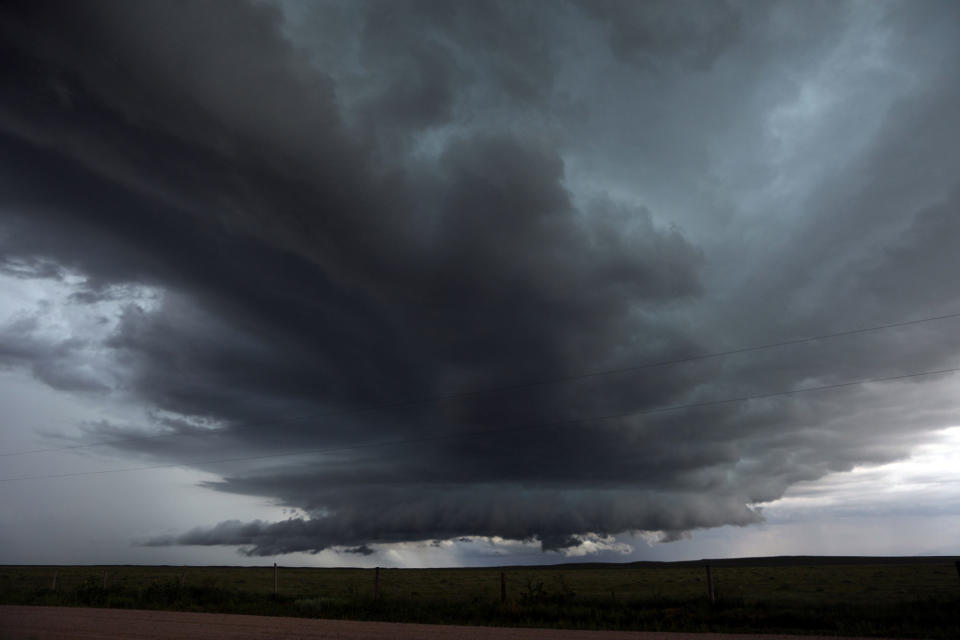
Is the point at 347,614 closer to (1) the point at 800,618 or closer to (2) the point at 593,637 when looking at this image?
(2) the point at 593,637

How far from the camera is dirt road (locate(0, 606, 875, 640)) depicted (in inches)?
744

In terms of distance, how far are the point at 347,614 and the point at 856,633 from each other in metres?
20.2

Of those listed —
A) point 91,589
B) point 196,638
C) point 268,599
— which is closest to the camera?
point 196,638

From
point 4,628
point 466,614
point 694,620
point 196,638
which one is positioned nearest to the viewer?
point 196,638

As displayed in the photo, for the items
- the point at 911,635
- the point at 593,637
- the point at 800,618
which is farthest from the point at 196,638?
the point at 911,635

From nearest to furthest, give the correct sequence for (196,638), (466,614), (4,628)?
(196,638)
(4,628)
(466,614)

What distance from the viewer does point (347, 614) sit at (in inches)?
1059

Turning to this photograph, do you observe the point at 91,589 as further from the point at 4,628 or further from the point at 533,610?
the point at 533,610

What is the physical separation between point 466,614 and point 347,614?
574cm

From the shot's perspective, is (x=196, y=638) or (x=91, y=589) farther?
(x=91, y=589)

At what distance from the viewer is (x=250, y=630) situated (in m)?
20.7

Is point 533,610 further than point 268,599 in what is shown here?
No

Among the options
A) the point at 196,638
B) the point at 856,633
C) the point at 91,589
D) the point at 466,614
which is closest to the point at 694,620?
the point at 856,633

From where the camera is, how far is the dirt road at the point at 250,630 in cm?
1889
